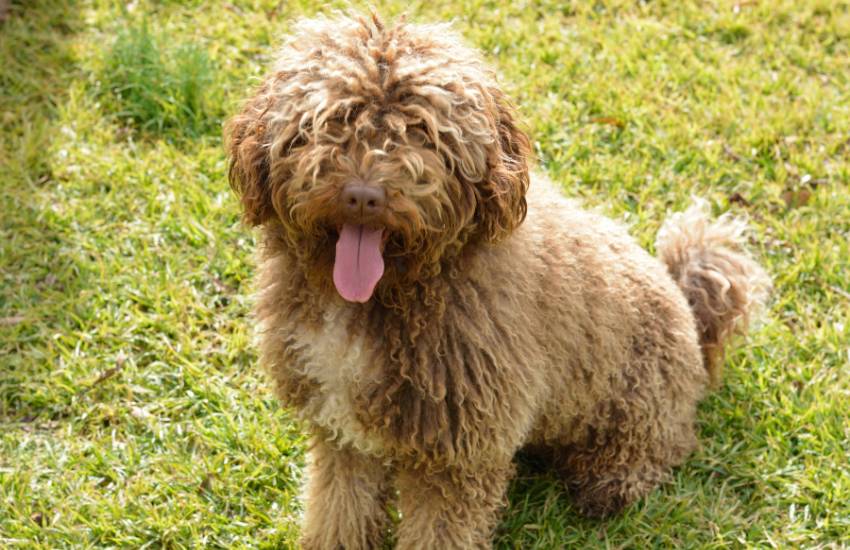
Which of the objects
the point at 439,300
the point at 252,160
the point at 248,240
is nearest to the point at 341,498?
the point at 439,300

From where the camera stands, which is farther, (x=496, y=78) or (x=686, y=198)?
(x=686, y=198)

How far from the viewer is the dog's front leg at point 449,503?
346 centimetres

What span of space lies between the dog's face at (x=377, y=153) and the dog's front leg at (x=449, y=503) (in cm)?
80

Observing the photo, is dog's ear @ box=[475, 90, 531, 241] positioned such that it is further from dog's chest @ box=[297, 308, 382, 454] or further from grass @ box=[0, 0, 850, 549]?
dog's chest @ box=[297, 308, 382, 454]

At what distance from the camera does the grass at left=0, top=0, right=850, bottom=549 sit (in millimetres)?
4074

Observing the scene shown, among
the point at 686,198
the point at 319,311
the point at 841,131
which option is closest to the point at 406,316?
the point at 319,311

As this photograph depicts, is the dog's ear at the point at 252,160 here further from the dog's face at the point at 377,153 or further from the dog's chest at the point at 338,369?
the dog's chest at the point at 338,369

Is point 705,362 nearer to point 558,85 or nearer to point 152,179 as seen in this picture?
point 558,85

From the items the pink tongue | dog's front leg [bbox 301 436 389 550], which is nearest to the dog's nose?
the pink tongue

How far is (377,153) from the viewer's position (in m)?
2.76

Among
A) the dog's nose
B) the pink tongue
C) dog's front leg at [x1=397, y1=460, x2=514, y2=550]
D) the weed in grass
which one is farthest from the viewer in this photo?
the weed in grass

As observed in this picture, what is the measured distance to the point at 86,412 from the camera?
14.3 feet

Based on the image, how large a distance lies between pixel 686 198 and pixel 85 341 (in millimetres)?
3052

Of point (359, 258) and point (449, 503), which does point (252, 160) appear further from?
point (449, 503)
